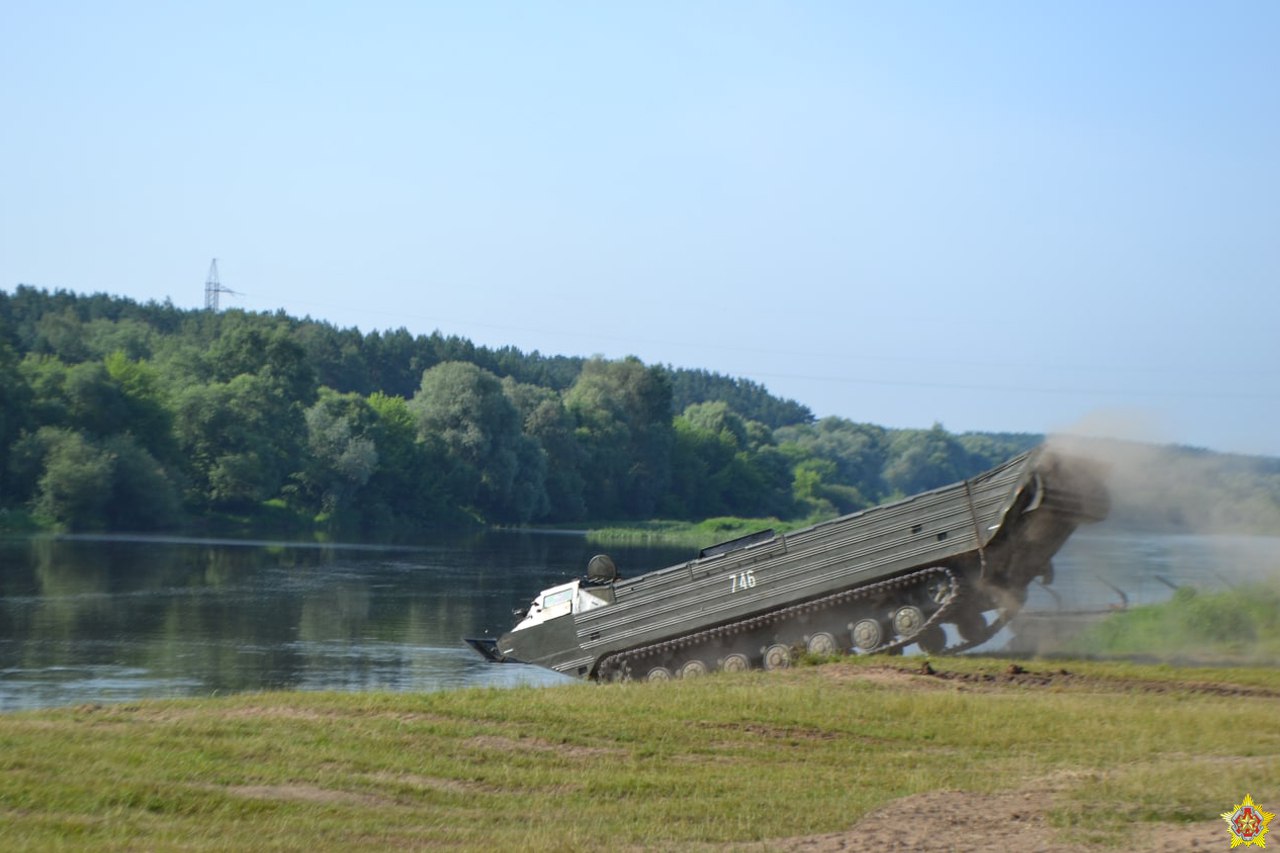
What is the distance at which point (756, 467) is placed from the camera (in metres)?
121

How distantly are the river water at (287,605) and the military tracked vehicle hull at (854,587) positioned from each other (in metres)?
1.25

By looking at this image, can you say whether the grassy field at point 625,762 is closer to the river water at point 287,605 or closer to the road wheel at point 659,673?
the road wheel at point 659,673

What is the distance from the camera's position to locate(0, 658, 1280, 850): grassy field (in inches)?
426

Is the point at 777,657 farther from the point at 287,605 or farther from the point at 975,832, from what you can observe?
the point at 287,605

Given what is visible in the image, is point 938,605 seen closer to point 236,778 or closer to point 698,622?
point 698,622

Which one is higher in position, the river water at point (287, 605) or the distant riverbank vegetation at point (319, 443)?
the distant riverbank vegetation at point (319, 443)

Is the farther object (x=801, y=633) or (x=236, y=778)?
(x=801, y=633)

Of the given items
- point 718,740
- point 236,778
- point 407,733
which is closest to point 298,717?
point 407,733

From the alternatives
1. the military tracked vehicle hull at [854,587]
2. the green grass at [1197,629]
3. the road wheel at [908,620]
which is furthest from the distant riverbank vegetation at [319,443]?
the green grass at [1197,629]

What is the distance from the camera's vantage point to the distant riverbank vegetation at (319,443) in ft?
238

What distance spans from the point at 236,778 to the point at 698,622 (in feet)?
46.7

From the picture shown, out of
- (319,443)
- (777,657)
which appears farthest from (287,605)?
(319,443)

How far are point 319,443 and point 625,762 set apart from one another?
77.5 m

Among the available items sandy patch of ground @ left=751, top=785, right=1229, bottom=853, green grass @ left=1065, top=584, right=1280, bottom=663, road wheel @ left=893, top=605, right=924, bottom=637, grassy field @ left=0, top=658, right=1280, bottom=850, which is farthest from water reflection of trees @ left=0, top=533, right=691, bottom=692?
sandy patch of ground @ left=751, top=785, right=1229, bottom=853
